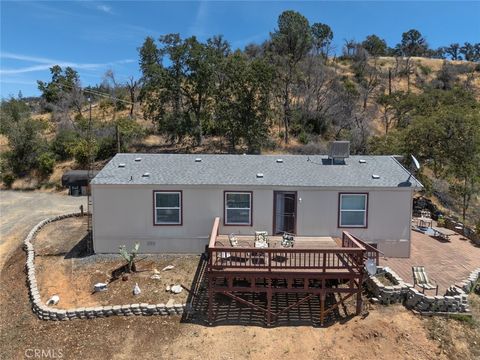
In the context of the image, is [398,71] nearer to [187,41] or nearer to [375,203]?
[187,41]

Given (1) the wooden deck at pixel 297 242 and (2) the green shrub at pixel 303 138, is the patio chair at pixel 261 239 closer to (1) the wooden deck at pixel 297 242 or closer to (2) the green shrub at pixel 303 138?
(1) the wooden deck at pixel 297 242

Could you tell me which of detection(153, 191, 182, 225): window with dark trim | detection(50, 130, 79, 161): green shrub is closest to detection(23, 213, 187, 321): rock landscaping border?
detection(153, 191, 182, 225): window with dark trim

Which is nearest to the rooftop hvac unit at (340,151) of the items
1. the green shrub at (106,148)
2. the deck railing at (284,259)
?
the deck railing at (284,259)

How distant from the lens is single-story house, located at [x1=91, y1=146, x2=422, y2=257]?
44.8ft

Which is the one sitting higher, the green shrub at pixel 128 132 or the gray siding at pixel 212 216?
the green shrub at pixel 128 132

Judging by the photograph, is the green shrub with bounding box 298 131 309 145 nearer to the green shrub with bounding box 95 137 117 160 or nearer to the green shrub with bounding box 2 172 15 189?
the green shrub with bounding box 95 137 117 160

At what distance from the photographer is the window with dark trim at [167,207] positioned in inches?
543

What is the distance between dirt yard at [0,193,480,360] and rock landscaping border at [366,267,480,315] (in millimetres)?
309

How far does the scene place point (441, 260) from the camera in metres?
13.6

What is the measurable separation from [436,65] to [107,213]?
6842cm

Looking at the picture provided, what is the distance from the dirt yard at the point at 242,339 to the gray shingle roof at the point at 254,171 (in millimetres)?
5087

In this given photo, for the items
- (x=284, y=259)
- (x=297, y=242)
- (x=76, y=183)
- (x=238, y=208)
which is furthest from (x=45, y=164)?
(x=284, y=259)

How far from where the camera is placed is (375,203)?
13.7m

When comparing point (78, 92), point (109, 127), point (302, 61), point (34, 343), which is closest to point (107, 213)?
point (34, 343)
